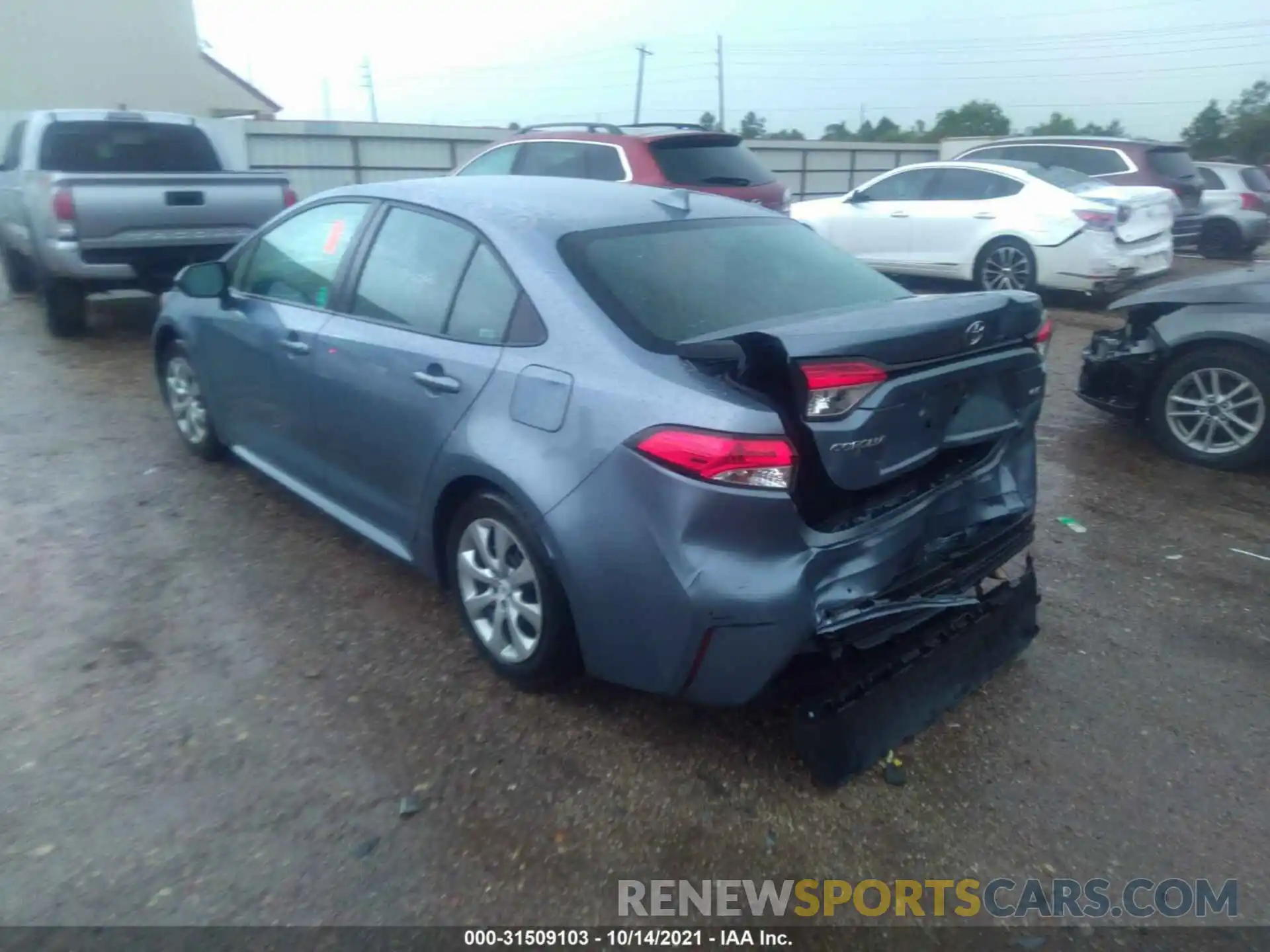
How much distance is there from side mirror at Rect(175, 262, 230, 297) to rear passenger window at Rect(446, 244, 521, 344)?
1.94 metres

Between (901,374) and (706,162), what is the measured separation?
7.53m

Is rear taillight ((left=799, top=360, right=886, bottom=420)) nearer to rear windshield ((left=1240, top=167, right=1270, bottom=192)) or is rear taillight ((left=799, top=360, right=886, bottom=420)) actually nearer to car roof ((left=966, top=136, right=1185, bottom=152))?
car roof ((left=966, top=136, right=1185, bottom=152))

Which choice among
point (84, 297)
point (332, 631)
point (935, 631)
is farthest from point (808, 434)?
point (84, 297)

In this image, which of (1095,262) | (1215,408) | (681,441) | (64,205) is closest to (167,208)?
(64,205)

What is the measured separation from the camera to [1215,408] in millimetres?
5812

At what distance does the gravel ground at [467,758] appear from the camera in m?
2.72

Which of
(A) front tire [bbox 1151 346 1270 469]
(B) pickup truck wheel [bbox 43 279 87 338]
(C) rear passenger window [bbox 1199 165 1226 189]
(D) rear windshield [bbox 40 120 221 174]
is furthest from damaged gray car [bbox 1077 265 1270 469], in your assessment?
(C) rear passenger window [bbox 1199 165 1226 189]

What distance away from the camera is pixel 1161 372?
602cm

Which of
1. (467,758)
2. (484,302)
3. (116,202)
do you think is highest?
(116,202)

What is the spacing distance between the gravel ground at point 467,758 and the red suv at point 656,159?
599 cm

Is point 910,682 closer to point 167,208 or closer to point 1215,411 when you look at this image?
point 1215,411

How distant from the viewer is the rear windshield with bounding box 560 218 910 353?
3213mm

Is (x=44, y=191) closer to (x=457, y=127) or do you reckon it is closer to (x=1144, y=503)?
(x=1144, y=503)

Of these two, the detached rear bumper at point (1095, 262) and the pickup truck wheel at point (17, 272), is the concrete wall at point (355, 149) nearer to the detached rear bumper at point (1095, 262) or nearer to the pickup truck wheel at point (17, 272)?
the pickup truck wheel at point (17, 272)
